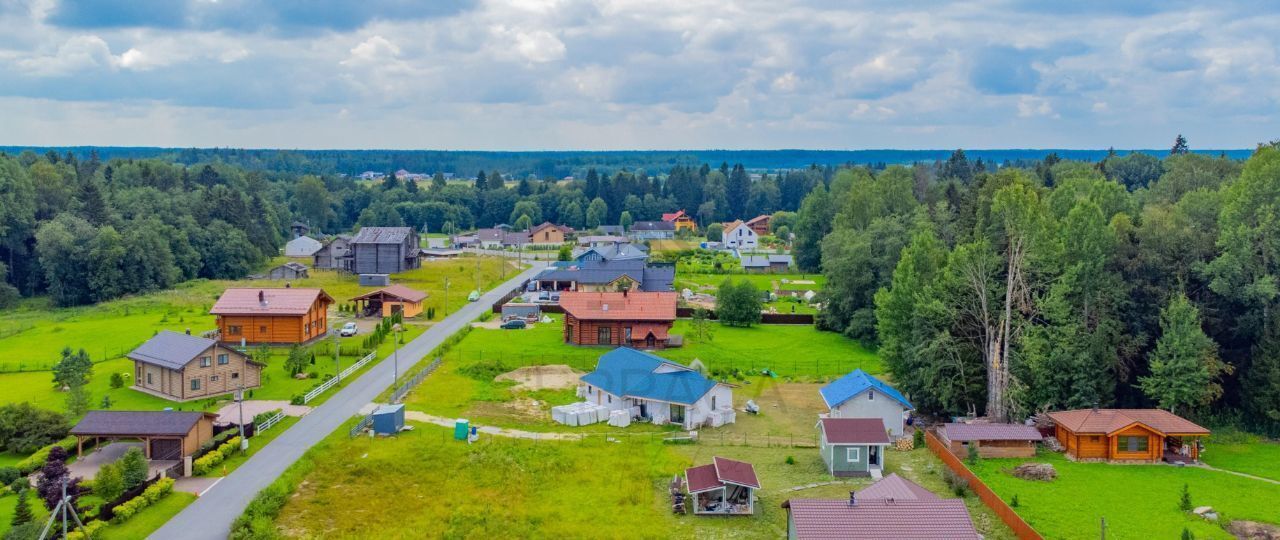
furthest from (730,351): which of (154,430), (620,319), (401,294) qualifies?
(154,430)

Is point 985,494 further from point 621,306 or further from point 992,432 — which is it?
point 621,306

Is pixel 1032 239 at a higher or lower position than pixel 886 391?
higher

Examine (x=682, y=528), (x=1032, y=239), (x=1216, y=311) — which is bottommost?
(x=682, y=528)

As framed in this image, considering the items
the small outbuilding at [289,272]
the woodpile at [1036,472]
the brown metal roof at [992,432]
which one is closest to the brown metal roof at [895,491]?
the woodpile at [1036,472]

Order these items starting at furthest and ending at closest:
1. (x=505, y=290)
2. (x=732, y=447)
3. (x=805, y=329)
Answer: (x=505, y=290)
(x=805, y=329)
(x=732, y=447)

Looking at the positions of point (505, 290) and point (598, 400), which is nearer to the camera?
point (598, 400)

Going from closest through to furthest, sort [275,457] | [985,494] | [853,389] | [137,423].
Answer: [985,494] < [137,423] < [275,457] < [853,389]

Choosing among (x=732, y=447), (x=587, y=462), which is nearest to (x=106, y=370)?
(x=587, y=462)

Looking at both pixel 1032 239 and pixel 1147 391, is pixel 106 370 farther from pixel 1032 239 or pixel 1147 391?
pixel 1147 391
